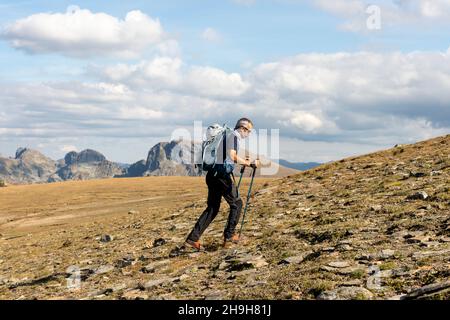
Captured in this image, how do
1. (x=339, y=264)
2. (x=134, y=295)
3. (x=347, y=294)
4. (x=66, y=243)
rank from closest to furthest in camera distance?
(x=347, y=294), (x=339, y=264), (x=134, y=295), (x=66, y=243)

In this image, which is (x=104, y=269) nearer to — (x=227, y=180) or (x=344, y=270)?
(x=227, y=180)

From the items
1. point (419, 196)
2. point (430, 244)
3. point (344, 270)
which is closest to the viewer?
point (344, 270)

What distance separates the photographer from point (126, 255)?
641 inches

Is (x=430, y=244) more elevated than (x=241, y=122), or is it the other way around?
(x=241, y=122)

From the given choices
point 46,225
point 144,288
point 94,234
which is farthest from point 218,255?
point 46,225

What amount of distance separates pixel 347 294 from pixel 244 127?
19.8 feet

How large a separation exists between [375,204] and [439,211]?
9.35ft

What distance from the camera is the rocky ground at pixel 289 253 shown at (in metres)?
9.48

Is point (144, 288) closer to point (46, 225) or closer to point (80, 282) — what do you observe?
point (80, 282)

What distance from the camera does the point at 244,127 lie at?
44.0 feet

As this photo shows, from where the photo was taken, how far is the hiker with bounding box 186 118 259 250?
1302 cm

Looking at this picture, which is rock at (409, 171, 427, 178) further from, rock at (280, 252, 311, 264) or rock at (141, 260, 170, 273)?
rock at (141, 260, 170, 273)

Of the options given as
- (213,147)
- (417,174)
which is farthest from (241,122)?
(417,174)

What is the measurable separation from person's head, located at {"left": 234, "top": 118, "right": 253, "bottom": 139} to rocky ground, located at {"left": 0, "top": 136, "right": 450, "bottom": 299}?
3224 millimetres
